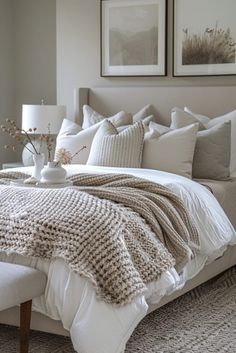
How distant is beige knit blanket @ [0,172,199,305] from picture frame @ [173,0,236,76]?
5.85ft

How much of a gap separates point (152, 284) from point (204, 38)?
2.65m

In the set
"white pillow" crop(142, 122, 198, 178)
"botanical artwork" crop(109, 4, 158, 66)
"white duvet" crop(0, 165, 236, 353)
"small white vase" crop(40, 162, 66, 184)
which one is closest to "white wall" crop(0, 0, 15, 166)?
"botanical artwork" crop(109, 4, 158, 66)

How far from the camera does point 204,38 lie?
533 centimetres

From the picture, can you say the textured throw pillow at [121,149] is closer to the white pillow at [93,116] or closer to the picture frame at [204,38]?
the white pillow at [93,116]

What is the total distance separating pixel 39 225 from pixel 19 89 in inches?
148

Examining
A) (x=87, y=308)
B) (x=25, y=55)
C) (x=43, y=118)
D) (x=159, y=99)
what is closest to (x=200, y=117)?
(x=159, y=99)

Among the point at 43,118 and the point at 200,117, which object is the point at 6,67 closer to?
the point at 43,118

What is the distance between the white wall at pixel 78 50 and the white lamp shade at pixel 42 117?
0.29m

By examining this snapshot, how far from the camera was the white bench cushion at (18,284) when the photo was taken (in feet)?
9.64

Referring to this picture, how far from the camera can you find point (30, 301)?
3.12 metres

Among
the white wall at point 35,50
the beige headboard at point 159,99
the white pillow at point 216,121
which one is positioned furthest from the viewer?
the white wall at point 35,50

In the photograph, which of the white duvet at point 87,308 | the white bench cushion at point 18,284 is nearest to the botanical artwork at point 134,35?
the white duvet at point 87,308

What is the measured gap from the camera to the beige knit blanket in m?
3.06

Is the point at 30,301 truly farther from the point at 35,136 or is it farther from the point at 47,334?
the point at 35,136
